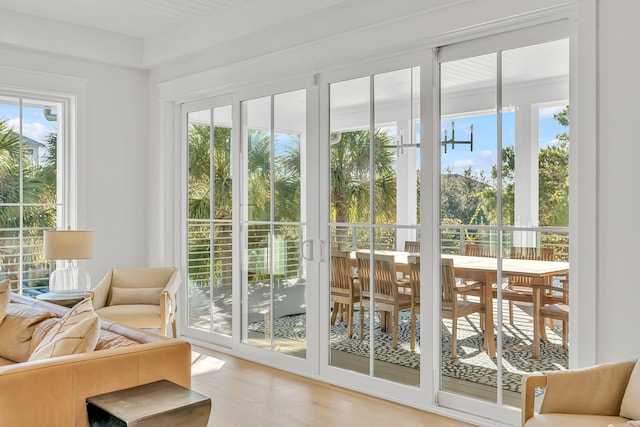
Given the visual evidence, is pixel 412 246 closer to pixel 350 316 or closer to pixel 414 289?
pixel 414 289

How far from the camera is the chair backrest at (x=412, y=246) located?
11.5 ft

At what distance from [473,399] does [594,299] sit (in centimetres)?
95

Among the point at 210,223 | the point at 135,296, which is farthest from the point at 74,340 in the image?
the point at 210,223

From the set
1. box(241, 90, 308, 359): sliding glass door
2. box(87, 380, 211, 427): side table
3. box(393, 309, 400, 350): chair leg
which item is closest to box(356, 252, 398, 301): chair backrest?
box(393, 309, 400, 350): chair leg

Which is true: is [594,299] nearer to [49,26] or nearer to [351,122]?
[351,122]

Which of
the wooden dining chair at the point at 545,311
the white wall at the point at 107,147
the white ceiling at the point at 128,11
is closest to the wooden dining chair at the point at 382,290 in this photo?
the wooden dining chair at the point at 545,311

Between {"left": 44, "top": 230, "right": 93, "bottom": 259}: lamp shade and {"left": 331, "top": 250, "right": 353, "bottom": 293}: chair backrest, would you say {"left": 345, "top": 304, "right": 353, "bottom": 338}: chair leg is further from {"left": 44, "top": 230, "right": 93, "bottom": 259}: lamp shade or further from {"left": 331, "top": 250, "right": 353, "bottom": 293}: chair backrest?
{"left": 44, "top": 230, "right": 93, "bottom": 259}: lamp shade

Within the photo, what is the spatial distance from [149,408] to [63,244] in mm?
2587

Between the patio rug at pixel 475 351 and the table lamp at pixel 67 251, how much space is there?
2.07m

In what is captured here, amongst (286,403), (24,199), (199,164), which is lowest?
(286,403)

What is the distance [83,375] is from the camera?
2307 millimetres

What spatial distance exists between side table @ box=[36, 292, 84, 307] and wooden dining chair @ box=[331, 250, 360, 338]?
1.96 m

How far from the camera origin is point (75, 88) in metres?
5.00

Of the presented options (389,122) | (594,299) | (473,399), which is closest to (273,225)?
(389,122)
